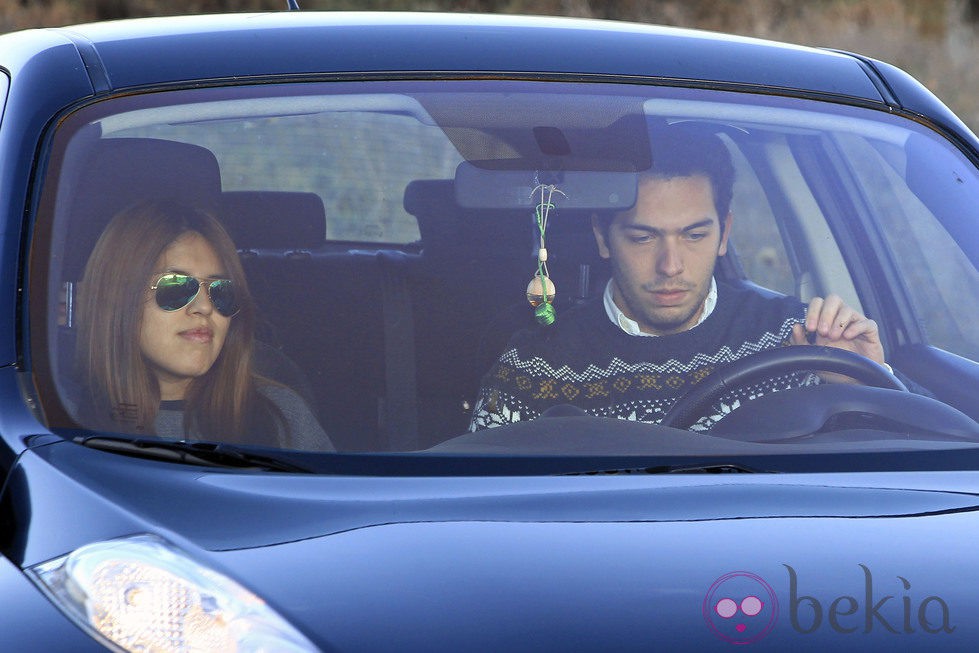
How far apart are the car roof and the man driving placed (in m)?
0.19

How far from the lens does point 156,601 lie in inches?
66.8

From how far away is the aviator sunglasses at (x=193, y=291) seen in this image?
7.48ft

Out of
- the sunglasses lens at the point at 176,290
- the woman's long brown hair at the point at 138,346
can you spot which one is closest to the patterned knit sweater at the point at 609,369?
the woman's long brown hair at the point at 138,346

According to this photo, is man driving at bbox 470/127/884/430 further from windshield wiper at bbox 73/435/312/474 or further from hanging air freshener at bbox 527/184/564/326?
windshield wiper at bbox 73/435/312/474

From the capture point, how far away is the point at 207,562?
5.70 feet

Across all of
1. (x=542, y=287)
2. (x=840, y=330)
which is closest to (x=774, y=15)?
(x=840, y=330)

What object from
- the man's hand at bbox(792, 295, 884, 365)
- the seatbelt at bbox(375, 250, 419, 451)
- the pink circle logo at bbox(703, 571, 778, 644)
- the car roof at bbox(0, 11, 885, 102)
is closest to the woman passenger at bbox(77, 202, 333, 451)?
the seatbelt at bbox(375, 250, 419, 451)

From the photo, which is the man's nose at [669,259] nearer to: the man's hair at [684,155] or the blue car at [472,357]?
the blue car at [472,357]

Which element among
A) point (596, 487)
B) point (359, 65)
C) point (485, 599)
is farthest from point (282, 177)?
point (485, 599)

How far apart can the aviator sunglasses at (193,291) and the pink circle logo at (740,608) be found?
36.5 inches

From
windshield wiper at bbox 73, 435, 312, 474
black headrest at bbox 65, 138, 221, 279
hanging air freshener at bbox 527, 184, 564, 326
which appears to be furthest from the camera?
hanging air freshener at bbox 527, 184, 564, 326

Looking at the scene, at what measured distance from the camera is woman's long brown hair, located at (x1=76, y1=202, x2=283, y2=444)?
211cm

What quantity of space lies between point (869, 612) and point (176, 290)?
45.4 inches

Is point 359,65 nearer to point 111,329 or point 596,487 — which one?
point 111,329
